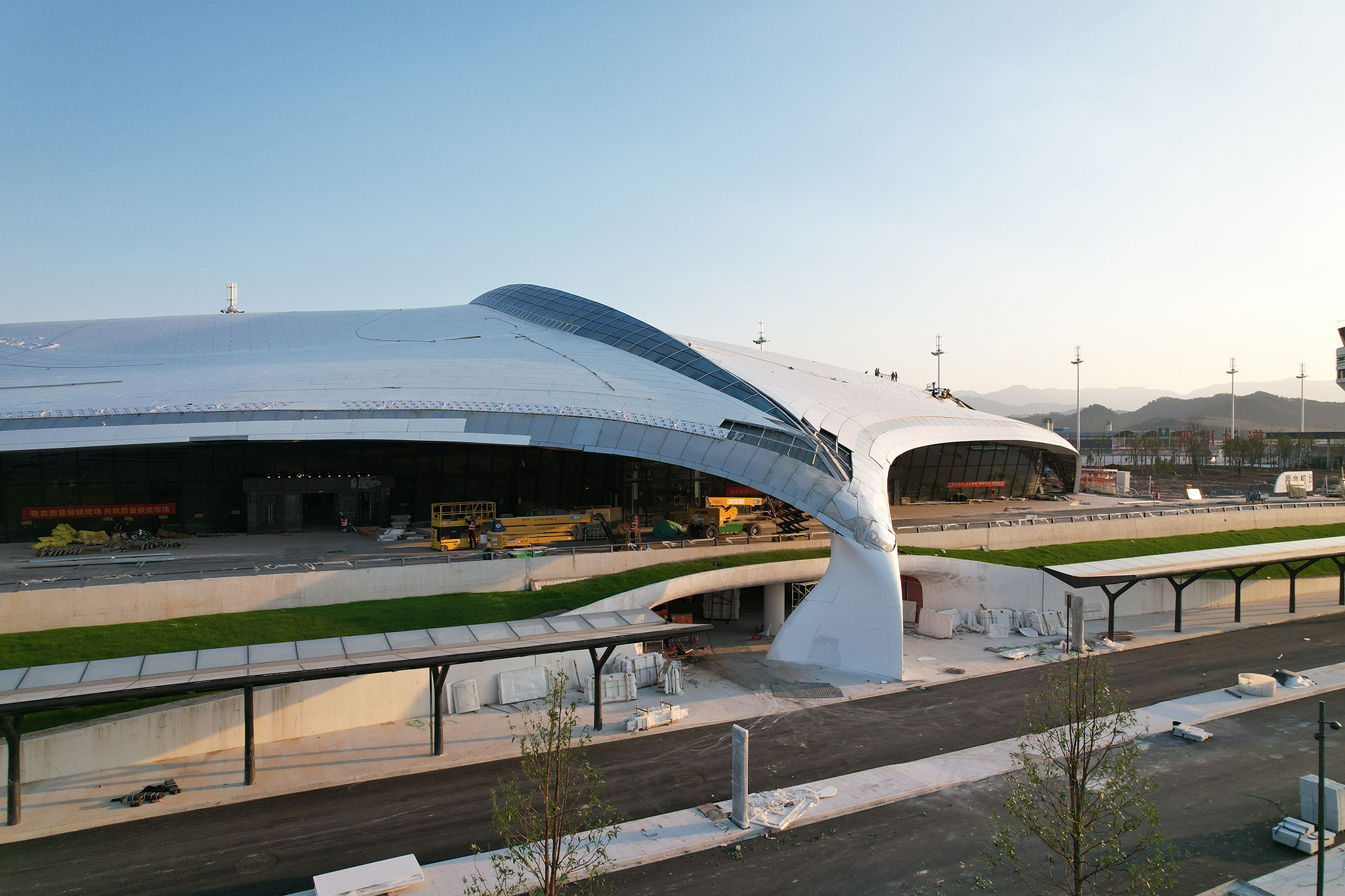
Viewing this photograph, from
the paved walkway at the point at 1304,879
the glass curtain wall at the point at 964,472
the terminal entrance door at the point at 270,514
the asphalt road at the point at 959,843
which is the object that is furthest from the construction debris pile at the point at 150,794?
the glass curtain wall at the point at 964,472

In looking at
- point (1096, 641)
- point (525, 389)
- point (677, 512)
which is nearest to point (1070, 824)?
point (1096, 641)

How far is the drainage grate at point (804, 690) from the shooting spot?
2359cm

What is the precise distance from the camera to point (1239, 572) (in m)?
38.7

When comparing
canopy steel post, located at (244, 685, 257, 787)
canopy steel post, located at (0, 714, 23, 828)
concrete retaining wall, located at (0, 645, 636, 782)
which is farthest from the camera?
concrete retaining wall, located at (0, 645, 636, 782)

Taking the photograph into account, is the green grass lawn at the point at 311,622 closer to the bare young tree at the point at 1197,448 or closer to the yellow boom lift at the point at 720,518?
the yellow boom lift at the point at 720,518

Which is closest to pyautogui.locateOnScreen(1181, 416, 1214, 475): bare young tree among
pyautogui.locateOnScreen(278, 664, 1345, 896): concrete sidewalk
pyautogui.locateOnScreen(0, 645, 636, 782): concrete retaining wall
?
pyautogui.locateOnScreen(278, 664, 1345, 896): concrete sidewalk

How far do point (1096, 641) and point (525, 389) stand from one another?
84.0 feet

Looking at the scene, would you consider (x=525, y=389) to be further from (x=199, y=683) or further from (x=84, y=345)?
(x=84, y=345)

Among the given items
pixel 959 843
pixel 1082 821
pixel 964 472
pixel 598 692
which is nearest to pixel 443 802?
pixel 598 692

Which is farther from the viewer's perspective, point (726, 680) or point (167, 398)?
point (167, 398)

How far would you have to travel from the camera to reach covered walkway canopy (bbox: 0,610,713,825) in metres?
15.1

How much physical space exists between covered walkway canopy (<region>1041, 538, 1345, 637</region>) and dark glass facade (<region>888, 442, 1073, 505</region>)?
610 inches

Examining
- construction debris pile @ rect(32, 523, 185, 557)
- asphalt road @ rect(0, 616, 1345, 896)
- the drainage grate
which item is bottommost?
asphalt road @ rect(0, 616, 1345, 896)

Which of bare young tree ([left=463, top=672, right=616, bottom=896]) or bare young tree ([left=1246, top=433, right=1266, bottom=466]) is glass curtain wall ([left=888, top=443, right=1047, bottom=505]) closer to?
bare young tree ([left=463, top=672, right=616, bottom=896])
